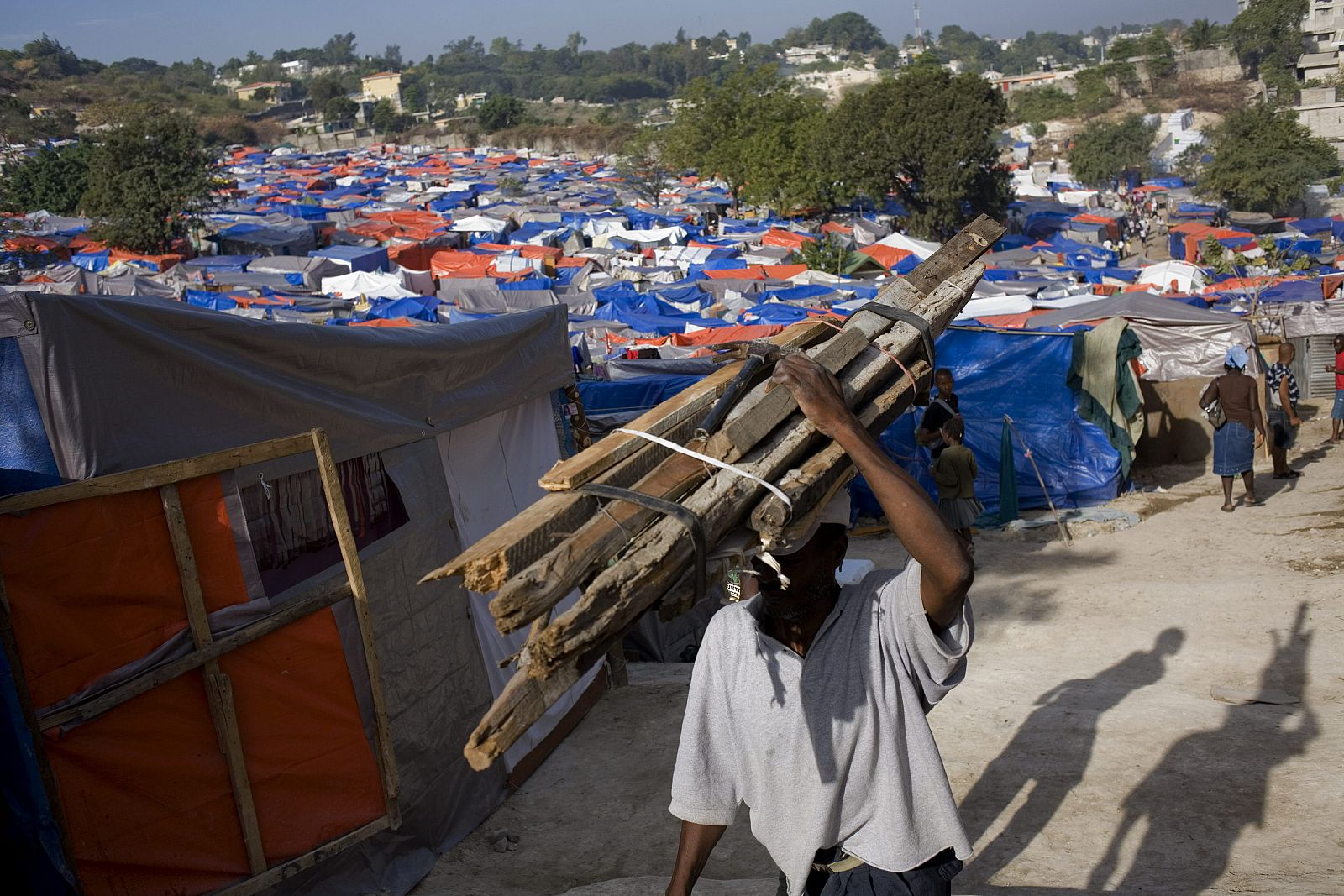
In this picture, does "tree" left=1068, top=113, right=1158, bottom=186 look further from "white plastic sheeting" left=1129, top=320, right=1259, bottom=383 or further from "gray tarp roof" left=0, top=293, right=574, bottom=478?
"gray tarp roof" left=0, top=293, right=574, bottom=478

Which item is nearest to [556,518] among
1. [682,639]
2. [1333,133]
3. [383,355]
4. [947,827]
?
[947,827]

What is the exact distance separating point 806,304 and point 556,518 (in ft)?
56.4

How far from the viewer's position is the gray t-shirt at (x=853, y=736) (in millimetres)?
2098

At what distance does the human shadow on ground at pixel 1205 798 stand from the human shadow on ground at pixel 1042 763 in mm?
312

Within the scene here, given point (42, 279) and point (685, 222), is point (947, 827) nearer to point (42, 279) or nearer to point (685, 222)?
point (42, 279)

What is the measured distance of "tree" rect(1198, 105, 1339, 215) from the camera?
36.6m

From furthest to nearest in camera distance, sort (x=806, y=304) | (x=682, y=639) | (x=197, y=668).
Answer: (x=806, y=304), (x=682, y=639), (x=197, y=668)

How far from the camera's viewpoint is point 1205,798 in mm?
4227

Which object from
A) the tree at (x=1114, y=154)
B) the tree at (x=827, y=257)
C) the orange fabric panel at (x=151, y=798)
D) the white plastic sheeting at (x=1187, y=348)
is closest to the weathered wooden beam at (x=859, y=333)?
the orange fabric panel at (x=151, y=798)

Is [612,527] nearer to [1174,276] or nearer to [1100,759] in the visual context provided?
[1100,759]

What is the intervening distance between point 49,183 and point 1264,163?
4685 centimetres

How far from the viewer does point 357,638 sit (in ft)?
12.9

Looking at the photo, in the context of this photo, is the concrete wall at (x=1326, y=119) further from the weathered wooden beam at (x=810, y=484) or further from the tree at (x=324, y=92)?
the tree at (x=324, y=92)

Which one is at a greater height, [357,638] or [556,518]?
[556,518]
